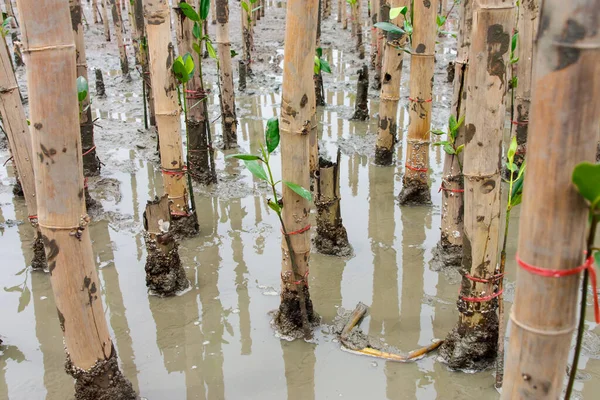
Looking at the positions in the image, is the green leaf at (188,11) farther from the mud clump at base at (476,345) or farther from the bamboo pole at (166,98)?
the mud clump at base at (476,345)

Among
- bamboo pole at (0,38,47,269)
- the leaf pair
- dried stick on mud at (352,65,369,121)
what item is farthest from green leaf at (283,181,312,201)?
dried stick on mud at (352,65,369,121)

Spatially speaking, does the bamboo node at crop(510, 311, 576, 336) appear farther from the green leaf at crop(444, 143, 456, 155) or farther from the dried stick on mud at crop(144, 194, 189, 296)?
the dried stick on mud at crop(144, 194, 189, 296)

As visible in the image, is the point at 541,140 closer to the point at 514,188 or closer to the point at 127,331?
the point at 514,188

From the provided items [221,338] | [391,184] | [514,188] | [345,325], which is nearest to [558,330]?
[514,188]

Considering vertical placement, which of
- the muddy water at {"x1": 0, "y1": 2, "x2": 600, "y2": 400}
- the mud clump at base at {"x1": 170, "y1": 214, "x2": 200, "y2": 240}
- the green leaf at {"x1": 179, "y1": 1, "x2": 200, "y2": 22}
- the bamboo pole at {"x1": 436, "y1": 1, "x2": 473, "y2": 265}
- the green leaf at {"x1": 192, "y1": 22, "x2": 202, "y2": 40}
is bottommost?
the muddy water at {"x1": 0, "y1": 2, "x2": 600, "y2": 400}

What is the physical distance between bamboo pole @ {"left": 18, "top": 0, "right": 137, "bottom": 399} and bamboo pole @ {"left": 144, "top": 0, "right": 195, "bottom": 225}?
174 centimetres

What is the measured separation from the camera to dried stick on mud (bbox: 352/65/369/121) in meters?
7.40

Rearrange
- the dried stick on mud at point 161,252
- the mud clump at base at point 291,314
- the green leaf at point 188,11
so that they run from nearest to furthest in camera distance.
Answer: the mud clump at base at point 291,314
the dried stick on mud at point 161,252
the green leaf at point 188,11

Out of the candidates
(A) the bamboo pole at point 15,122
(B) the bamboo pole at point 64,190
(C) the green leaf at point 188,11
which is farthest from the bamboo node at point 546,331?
(C) the green leaf at point 188,11

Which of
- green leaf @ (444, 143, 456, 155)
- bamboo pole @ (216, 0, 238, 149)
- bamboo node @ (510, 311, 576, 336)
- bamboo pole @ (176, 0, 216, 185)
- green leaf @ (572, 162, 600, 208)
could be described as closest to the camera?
green leaf @ (572, 162, 600, 208)

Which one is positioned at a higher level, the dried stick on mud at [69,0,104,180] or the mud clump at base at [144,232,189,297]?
the dried stick on mud at [69,0,104,180]

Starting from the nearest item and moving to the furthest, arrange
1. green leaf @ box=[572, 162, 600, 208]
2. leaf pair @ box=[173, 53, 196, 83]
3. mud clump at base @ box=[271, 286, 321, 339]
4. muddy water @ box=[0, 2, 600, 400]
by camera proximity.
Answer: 1. green leaf @ box=[572, 162, 600, 208]
2. muddy water @ box=[0, 2, 600, 400]
3. mud clump at base @ box=[271, 286, 321, 339]
4. leaf pair @ box=[173, 53, 196, 83]

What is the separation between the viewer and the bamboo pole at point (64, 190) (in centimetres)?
216

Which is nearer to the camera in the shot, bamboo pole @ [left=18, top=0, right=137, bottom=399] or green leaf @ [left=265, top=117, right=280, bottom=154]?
bamboo pole @ [left=18, top=0, right=137, bottom=399]
